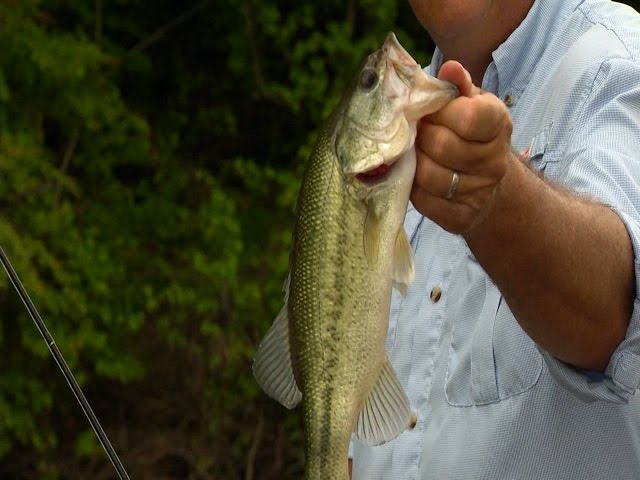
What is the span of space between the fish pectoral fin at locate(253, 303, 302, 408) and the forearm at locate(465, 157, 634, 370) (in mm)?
350

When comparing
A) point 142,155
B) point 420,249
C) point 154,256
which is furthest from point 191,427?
point 420,249

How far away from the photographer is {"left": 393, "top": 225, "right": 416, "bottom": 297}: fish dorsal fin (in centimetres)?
162

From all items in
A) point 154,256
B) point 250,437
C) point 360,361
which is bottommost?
point 250,437

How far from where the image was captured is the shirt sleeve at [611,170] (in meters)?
1.71

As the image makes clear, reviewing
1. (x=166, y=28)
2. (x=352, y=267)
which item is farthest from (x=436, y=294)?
(x=166, y=28)

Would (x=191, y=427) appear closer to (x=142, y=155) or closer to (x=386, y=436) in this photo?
(x=142, y=155)

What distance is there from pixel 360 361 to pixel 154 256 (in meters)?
4.21

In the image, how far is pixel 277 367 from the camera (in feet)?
5.77

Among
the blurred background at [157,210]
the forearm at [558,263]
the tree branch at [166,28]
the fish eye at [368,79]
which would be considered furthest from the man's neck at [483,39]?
the tree branch at [166,28]

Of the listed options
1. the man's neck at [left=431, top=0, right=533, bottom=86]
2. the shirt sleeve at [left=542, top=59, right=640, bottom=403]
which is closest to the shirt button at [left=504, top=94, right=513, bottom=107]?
the man's neck at [left=431, top=0, right=533, bottom=86]

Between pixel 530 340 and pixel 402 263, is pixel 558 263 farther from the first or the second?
pixel 530 340

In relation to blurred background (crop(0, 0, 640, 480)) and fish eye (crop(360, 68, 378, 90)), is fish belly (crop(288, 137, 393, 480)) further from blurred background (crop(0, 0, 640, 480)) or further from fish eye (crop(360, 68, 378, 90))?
blurred background (crop(0, 0, 640, 480))

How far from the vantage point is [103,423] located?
221 inches

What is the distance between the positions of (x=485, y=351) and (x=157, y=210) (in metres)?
4.04
